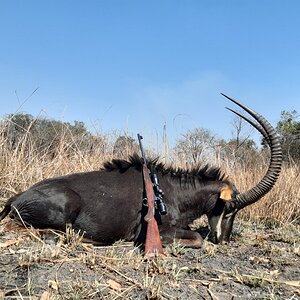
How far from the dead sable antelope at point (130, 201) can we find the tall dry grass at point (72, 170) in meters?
1.45

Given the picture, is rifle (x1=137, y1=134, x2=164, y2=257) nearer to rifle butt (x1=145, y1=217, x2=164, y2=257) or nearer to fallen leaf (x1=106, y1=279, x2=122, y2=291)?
rifle butt (x1=145, y1=217, x2=164, y2=257)

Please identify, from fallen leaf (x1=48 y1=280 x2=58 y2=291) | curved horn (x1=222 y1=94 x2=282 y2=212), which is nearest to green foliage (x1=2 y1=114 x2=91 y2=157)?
curved horn (x1=222 y1=94 x2=282 y2=212)

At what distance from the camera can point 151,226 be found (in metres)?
4.37

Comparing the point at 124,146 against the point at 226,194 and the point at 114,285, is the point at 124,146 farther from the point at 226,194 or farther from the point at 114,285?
the point at 114,285

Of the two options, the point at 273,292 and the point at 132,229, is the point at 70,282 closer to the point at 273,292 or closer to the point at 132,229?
the point at 273,292

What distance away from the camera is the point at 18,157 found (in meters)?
6.87

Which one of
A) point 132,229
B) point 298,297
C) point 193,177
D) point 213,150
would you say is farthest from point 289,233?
point 213,150

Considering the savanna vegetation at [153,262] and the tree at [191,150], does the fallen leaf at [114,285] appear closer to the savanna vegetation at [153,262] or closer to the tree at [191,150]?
the savanna vegetation at [153,262]

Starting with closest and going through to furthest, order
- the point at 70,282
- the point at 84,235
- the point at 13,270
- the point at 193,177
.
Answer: the point at 70,282
the point at 13,270
the point at 84,235
the point at 193,177

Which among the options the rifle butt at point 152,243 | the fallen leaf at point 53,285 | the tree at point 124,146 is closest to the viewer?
the fallen leaf at point 53,285

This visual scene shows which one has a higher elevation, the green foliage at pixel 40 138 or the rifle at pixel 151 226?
the green foliage at pixel 40 138

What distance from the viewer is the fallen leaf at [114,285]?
3090 mm

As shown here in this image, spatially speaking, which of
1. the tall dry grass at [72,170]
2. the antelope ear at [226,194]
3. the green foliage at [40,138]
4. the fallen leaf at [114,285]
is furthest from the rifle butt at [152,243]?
the green foliage at [40,138]

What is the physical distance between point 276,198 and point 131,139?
136 inches
